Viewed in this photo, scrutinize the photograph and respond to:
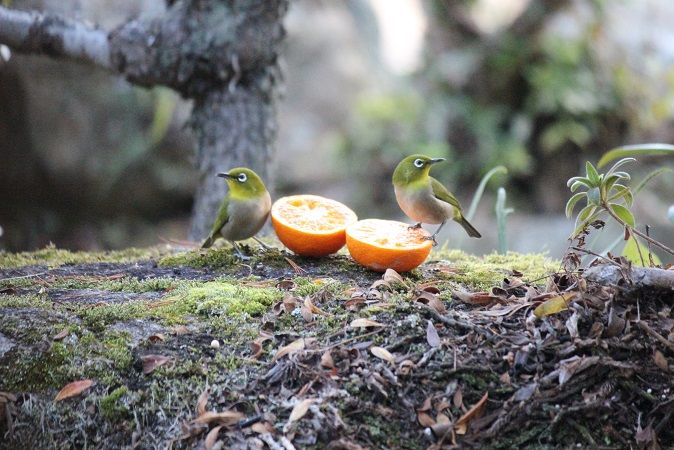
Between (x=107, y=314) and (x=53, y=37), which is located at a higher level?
(x=53, y=37)

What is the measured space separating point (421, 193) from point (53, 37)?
9.26 feet

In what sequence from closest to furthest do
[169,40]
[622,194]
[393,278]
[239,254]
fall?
[622,194], [393,278], [239,254], [169,40]

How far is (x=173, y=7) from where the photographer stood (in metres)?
4.84

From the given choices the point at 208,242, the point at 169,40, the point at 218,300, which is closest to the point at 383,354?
the point at 218,300

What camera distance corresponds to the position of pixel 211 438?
221 cm

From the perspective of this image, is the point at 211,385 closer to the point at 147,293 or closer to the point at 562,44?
the point at 147,293

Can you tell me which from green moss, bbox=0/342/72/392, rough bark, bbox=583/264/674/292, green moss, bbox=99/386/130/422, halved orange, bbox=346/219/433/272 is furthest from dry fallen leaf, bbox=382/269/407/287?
green moss, bbox=0/342/72/392

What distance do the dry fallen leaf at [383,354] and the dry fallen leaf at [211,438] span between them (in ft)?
1.98

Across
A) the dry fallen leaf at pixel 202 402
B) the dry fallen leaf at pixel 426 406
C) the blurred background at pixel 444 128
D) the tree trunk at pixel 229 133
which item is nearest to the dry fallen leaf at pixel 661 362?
the dry fallen leaf at pixel 426 406

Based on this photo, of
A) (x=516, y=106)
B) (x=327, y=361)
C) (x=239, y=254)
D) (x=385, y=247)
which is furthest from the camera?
(x=516, y=106)

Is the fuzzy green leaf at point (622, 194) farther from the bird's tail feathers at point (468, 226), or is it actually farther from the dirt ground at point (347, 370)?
the bird's tail feathers at point (468, 226)

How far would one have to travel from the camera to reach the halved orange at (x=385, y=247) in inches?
127

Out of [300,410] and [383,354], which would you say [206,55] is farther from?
[300,410]

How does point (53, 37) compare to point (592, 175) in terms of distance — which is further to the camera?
point (53, 37)
